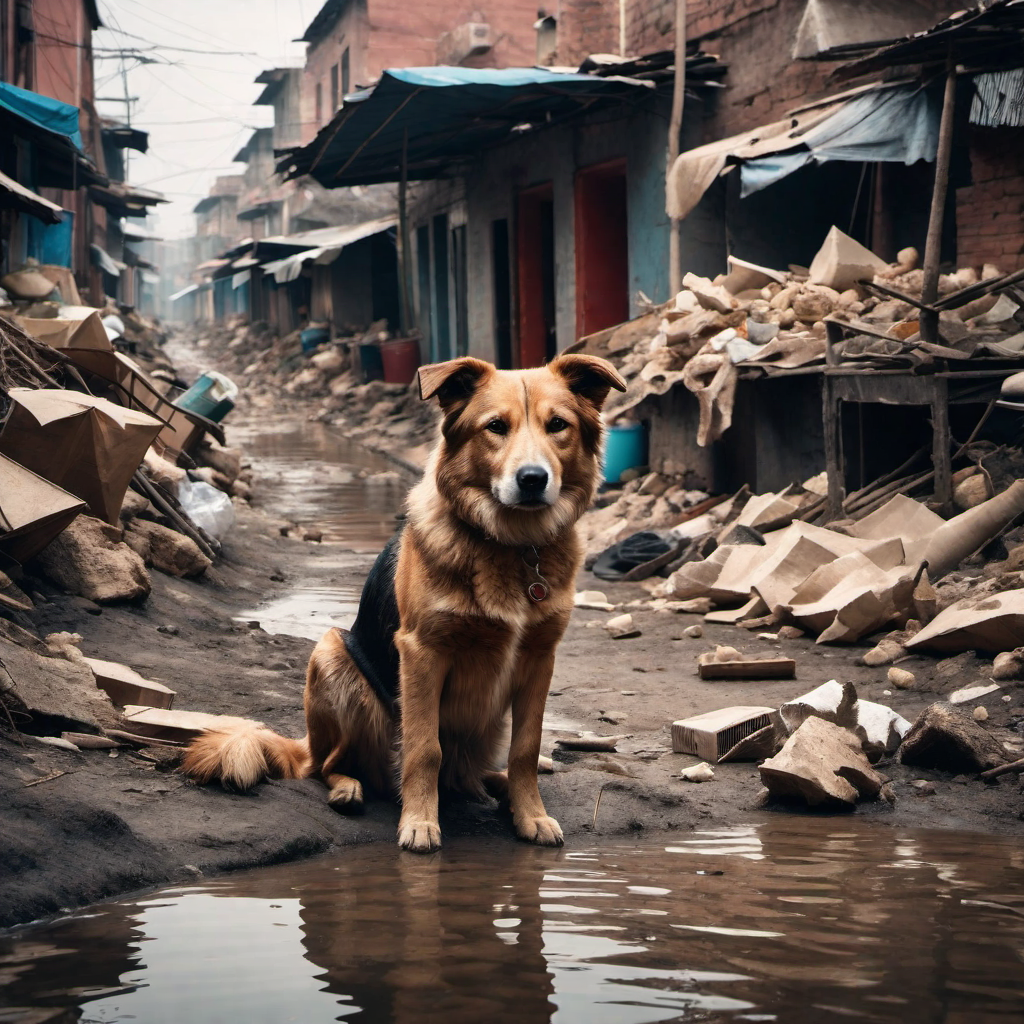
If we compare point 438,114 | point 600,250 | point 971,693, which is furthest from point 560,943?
point 600,250

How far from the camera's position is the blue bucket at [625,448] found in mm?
11539

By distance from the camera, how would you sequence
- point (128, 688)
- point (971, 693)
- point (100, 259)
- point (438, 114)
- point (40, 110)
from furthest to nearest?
point (100, 259)
point (438, 114)
point (40, 110)
point (971, 693)
point (128, 688)

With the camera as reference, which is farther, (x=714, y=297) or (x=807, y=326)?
(x=714, y=297)

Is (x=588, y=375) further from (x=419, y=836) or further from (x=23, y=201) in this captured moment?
(x=23, y=201)

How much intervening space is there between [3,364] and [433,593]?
4099 millimetres

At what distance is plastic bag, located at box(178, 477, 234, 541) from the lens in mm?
9062

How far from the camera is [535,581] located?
12.0ft

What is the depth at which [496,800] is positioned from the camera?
4273 millimetres

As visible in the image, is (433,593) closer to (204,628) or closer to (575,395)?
(575,395)

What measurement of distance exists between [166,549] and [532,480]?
4841 millimetres

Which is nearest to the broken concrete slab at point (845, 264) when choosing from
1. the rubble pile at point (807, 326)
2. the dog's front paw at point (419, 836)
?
the rubble pile at point (807, 326)

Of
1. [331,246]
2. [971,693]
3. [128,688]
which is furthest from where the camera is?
[331,246]

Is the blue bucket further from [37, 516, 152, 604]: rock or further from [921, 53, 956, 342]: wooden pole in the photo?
[37, 516, 152, 604]: rock

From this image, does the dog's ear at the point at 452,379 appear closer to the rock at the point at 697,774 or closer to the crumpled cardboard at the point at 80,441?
the rock at the point at 697,774
